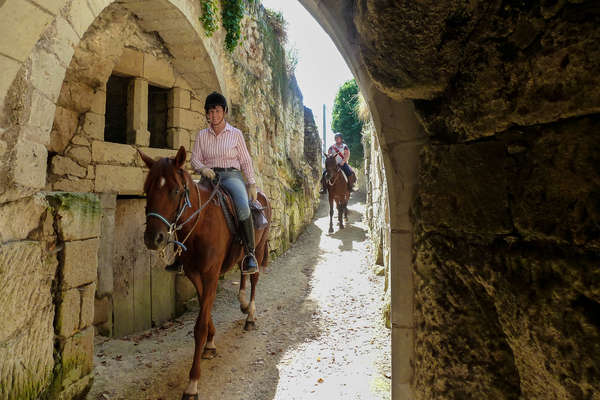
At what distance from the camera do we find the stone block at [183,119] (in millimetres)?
5434

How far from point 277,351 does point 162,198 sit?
7.17 ft

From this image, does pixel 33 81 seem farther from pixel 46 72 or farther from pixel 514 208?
pixel 514 208

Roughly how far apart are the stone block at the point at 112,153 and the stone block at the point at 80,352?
271cm

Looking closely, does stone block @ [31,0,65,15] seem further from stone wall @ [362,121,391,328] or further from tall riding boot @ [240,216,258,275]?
stone wall @ [362,121,391,328]

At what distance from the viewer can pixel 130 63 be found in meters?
4.88

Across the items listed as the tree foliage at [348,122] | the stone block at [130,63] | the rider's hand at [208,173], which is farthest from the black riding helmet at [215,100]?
the tree foliage at [348,122]

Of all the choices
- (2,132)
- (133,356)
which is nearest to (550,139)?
(2,132)

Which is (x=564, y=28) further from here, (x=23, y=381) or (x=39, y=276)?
(x=23, y=381)

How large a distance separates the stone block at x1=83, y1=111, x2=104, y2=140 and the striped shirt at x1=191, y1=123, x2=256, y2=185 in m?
1.82

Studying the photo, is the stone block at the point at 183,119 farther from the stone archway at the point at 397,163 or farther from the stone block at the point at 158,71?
the stone archway at the point at 397,163

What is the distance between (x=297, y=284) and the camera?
577 centimetres

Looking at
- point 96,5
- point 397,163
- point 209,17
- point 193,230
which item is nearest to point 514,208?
point 397,163

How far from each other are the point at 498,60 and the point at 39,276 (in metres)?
2.82

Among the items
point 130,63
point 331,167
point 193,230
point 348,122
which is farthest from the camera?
point 348,122
